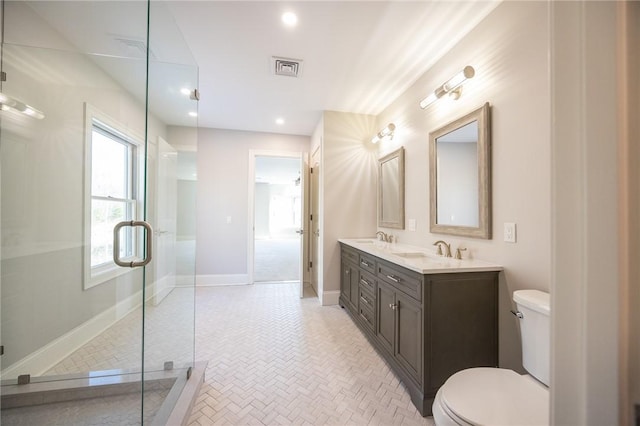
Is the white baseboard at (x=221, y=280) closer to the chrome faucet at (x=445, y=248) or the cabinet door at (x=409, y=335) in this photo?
the cabinet door at (x=409, y=335)

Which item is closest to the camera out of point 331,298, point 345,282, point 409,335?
point 409,335

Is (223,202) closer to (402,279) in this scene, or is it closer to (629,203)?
(402,279)

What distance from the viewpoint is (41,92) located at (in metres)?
1.85

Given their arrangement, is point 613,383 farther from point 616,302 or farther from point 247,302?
point 247,302

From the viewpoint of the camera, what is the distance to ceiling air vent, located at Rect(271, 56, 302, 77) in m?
2.33

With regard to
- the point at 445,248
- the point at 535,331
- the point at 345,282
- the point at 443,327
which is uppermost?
the point at 445,248

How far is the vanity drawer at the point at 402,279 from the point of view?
161 centimetres

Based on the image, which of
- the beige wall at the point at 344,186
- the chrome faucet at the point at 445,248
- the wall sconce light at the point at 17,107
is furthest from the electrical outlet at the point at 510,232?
the wall sconce light at the point at 17,107

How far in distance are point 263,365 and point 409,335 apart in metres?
1.15

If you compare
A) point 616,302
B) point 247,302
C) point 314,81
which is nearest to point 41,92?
point 314,81

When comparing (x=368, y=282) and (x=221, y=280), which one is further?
(x=221, y=280)

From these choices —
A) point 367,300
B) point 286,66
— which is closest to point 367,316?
point 367,300

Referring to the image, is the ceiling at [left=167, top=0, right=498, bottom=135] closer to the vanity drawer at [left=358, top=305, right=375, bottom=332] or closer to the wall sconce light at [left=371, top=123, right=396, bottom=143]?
the wall sconce light at [left=371, top=123, right=396, bottom=143]

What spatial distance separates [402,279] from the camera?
1.80 m
